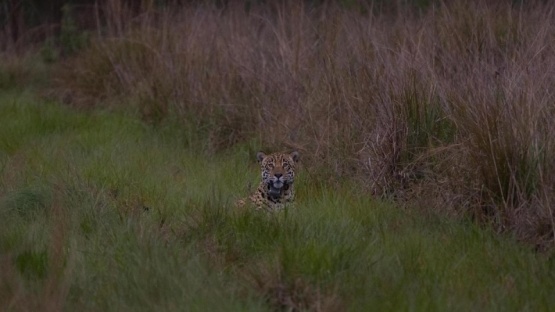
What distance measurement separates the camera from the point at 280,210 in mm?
6793

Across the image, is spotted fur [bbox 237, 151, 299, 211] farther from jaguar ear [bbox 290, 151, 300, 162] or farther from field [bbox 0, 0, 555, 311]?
field [bbox 0, 0, 555, 311]

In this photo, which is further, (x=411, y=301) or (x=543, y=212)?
(x=543, y=212)

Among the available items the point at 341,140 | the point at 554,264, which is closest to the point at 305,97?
the point at 341,140

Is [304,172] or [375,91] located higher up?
[375,91]

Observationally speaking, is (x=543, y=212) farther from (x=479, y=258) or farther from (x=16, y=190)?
(x=16, y=190)

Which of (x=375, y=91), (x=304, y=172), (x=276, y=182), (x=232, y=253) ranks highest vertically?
(x=375, y=91)

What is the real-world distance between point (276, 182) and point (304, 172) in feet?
2.22

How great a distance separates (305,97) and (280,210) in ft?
8.68

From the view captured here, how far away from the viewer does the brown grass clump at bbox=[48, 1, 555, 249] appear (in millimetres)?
6238

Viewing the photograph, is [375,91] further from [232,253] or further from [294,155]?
[232,253]

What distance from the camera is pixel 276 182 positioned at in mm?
7410

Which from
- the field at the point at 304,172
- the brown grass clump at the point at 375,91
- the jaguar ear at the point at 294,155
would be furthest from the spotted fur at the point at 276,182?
the brown grass clump at the point at 375,91

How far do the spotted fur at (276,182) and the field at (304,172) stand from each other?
5.9 inches

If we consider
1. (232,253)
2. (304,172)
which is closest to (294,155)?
(304,172)
